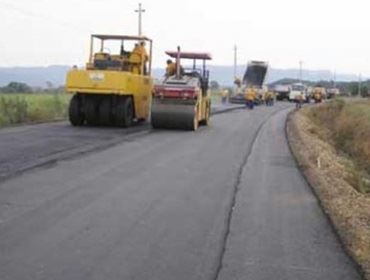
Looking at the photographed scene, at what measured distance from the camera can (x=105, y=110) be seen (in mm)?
25016

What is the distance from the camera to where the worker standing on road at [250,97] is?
5343cm

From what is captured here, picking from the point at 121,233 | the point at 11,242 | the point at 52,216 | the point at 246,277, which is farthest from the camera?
the point at 52,216

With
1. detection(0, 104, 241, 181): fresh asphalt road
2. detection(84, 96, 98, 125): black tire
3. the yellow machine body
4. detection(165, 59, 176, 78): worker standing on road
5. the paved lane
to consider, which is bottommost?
the paved lane

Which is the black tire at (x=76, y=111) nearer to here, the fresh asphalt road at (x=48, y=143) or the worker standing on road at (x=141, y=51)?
the fresh asphalt road at (x=48, y=143)

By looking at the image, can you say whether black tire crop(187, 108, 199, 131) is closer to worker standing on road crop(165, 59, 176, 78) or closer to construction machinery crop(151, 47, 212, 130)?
construction machinery crop(151, 47, 212, 130)

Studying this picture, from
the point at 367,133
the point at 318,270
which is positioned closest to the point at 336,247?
the point at 318,270

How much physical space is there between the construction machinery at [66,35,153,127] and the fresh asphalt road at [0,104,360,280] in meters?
8.73

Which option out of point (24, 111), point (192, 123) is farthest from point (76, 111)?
point (24, 111)

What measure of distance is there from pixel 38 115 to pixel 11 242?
76.3ft

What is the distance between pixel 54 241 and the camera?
26.1ft

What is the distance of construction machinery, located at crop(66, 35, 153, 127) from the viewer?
24.3 metres

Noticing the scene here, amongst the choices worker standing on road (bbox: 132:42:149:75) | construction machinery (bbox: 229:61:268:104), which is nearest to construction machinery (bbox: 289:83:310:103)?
construction machinery (bbox: 229:61:268:104)

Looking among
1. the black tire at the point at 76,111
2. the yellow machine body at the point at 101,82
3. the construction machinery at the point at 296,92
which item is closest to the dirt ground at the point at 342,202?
the yellow machine body at the point at 101,82

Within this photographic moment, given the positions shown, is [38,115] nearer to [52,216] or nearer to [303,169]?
[303,169]
